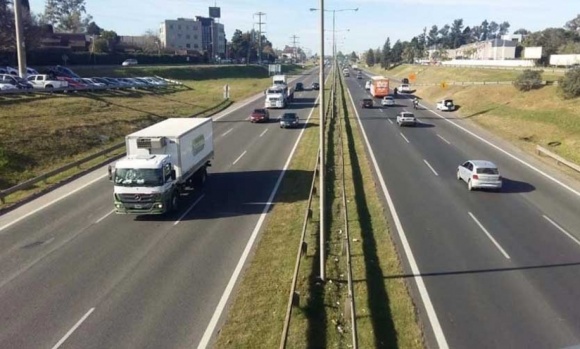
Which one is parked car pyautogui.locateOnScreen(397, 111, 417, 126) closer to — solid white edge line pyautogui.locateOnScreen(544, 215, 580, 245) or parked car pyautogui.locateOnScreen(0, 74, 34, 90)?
solid white edge line pyautogui.locateOnScreen(544, 215, 580, 245)

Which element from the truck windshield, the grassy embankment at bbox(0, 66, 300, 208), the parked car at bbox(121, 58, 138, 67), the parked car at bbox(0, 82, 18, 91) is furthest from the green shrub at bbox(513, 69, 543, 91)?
the parked car at bbox(121, 58, 138, 67)

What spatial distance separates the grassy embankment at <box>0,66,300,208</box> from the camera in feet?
102

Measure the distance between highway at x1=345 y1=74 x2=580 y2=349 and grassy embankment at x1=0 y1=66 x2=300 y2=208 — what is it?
60.6ft

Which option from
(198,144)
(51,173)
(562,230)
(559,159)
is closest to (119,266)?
(198,144)

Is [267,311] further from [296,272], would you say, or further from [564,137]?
[564,137]

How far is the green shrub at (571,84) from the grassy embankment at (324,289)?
37784mm

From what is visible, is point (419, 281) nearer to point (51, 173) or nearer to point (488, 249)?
point (488, 249)

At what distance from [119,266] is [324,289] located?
6603 mm

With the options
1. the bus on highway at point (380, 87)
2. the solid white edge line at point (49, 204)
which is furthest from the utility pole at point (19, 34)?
the bus on highway at point (380, 87)

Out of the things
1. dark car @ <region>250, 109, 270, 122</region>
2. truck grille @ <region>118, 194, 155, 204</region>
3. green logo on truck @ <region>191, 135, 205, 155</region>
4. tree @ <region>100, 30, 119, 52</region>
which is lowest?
truck grille @ <region>118, 194, 155, 204</region>

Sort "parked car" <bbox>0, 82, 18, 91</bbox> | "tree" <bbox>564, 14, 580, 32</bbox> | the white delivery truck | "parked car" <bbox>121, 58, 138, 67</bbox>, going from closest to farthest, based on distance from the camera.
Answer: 1. the white delivery truck
2. "parked car" <bbox>0, 82, 18, 91</bbox>
3. "parked car" <bbox>121, 58, 138, 67</bbox>
4. "tree" <bbox>564, 14, 580, 32</bbox>

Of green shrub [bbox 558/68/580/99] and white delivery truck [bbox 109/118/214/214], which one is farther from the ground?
green shrub [bbox 558/68/580/99]

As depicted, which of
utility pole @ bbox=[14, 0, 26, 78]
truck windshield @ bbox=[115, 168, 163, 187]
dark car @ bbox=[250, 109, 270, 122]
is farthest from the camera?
utility pole @ bbox=[14, 0, 26, 78]

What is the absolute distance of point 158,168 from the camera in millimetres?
20828
